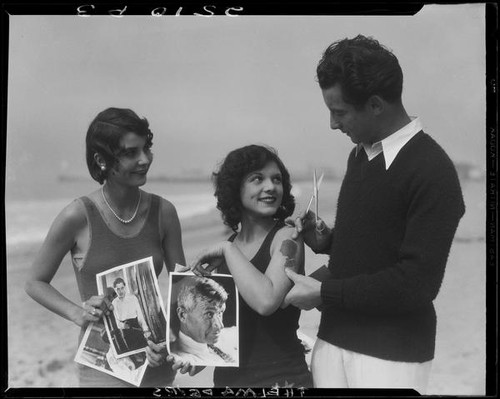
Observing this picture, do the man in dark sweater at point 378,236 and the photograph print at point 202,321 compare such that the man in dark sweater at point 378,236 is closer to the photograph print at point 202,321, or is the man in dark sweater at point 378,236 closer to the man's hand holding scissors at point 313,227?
the man's hand holding scissors at point 313,227

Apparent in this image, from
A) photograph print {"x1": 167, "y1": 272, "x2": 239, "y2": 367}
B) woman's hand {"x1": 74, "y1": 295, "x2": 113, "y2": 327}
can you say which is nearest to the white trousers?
photograph print {"x1": 167, "y1": 272, "x2": 239, "y2": 367}

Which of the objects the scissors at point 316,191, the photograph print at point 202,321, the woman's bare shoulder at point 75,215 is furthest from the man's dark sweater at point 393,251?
the woman's bare shoulder at point 75,215

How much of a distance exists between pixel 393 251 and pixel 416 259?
0.10 metres

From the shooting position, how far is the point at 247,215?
244 centimetres

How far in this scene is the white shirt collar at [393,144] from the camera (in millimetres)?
2266

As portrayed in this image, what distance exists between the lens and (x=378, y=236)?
227cm

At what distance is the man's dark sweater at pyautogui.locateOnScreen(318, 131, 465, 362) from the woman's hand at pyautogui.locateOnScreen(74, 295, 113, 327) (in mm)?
804

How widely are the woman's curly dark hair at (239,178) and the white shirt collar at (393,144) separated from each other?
32cm

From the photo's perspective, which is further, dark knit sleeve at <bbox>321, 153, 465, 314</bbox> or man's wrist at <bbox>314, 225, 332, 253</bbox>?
man's wrist at <bbox>314, 225, 332, 253</bbox>

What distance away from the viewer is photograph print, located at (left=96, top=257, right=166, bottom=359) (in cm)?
248

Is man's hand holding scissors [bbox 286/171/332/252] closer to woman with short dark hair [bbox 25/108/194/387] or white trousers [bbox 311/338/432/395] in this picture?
white trousers [bbox 311/338/432/395]
